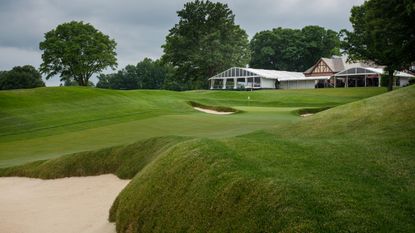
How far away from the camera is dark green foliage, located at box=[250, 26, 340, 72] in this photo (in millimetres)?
113125

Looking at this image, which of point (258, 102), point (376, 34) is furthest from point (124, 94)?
point (376, 34)

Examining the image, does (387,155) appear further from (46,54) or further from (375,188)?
(46,54)

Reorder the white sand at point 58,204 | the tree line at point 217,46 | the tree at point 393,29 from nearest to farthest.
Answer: the white sand at point 58,204 < the tree at point 393,29 < the tree line at point 217,46

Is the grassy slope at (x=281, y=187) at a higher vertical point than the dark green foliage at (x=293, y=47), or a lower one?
lower

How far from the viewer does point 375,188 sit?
7066mm

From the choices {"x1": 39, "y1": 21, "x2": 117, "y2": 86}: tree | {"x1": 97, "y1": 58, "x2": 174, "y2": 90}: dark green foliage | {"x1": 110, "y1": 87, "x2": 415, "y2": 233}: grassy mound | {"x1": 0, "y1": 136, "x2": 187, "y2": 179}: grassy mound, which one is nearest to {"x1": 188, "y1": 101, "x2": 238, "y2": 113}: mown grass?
{"x1": 0, "y1": 136, "x2": 187, "y2": 179}: grassy mound

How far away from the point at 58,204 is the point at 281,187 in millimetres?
9927

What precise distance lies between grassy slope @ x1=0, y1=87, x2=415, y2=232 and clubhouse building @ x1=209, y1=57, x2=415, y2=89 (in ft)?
229

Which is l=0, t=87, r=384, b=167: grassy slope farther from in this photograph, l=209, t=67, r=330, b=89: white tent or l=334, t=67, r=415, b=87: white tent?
l=209, t=67, r=330, b=89: white tent

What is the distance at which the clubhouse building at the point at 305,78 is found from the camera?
7900 cm

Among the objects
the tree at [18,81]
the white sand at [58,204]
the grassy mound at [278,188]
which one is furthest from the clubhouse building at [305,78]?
the grassy mound at [278,188]

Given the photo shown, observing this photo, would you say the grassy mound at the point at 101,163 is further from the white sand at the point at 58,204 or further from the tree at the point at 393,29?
the tree at the point at 393,29

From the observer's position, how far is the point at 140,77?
138000 mm

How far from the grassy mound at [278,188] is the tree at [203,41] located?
72.2 m
